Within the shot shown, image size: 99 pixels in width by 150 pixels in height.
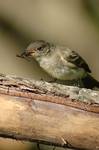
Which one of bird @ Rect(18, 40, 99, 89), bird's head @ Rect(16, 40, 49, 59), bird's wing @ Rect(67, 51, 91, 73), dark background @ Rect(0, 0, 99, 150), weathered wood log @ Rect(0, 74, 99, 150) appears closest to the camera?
weathered wood log @ Rect(0, 74, 99, 150)

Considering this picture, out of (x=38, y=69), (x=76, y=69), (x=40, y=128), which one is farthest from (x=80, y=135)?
(x=38, y=69)

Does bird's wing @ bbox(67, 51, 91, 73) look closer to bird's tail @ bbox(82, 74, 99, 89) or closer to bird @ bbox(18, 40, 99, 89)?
bird @ bbox(18, 40, 99, 89)

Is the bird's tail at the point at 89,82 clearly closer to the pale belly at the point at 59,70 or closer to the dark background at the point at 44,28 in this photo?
the pale belly at the point at 59,70

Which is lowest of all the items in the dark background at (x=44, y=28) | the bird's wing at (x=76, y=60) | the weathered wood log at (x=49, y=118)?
the weathered wood log at (x=49, y=118)

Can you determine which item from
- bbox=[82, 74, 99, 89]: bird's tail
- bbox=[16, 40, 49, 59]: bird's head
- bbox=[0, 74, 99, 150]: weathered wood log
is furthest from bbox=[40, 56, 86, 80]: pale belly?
bbox=[0, 74, 99, 150]: weathered wood log

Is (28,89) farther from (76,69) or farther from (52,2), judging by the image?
(52,2)

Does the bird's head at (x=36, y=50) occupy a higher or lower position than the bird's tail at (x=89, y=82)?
higher

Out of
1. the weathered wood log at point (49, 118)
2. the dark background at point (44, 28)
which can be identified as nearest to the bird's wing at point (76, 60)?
the dark background at point (44, 28)
